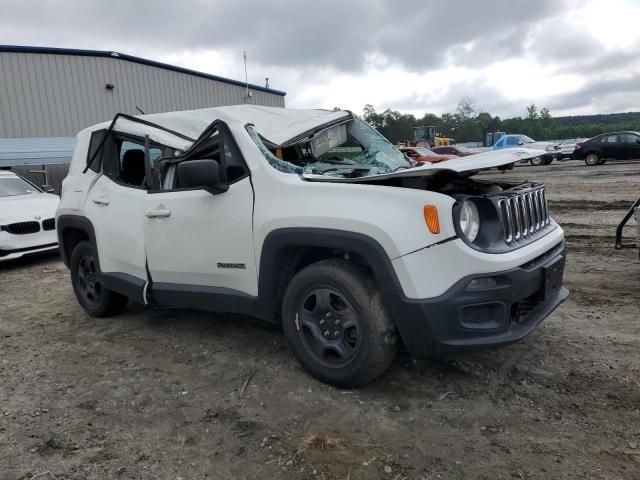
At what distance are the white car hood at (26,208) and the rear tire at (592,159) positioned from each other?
22.3 meters

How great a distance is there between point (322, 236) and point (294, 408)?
1031 mm

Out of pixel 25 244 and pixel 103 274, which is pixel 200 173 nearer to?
pixel 103 274

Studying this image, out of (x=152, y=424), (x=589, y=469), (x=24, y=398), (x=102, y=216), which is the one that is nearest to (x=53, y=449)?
(x=152, y=424)

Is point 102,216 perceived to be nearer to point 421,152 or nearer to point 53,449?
point 53,449

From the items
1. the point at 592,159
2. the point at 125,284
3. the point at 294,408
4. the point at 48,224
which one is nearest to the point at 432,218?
the point at 294,408

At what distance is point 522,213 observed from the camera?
3.34 meters

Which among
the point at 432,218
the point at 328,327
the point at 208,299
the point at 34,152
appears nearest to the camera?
the point at 432,218

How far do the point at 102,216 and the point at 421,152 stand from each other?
2136cm

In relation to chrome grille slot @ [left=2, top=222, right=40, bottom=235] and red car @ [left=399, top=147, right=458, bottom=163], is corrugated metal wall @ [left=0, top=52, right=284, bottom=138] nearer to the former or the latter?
red car @ [left=399, top=147, right=458, bottom=163]

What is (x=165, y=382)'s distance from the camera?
358 cm

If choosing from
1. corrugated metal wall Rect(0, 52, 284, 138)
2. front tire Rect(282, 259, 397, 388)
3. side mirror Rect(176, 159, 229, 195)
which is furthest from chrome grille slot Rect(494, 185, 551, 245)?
corrugated metal wall Rect(0, 52, 284, 138)

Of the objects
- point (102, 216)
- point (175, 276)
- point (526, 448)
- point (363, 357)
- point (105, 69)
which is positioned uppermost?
point (105, 69)

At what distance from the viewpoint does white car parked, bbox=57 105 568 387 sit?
2.86 m

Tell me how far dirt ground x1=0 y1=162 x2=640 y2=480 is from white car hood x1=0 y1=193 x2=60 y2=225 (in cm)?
381
